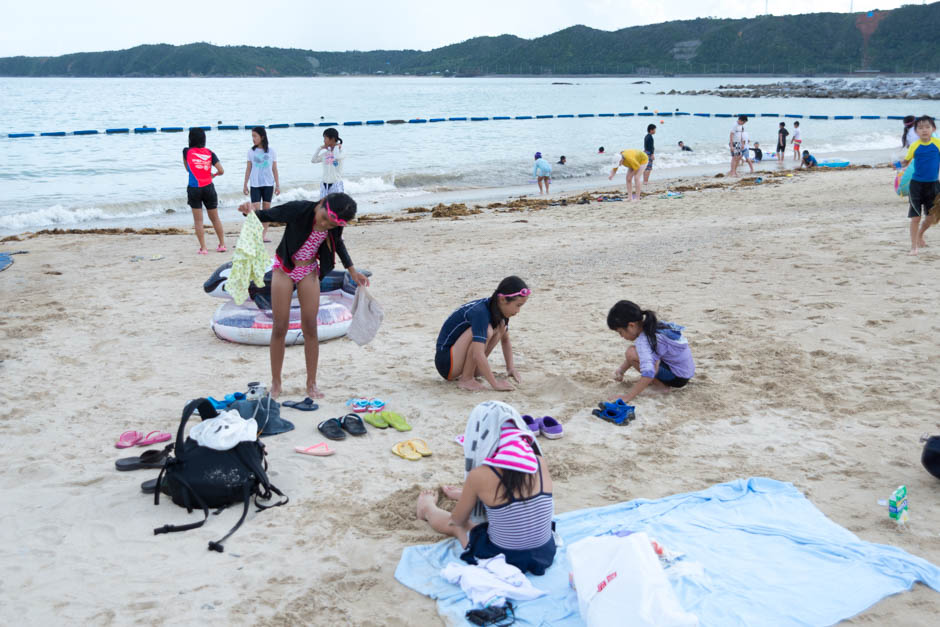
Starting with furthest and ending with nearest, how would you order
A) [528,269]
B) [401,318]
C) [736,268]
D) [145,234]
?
1. [145,234]
2. [528,269]
3. [736,268]
4. [401,318]

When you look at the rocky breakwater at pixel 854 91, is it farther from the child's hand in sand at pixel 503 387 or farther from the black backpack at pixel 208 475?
the black backpack at pixel 208 475

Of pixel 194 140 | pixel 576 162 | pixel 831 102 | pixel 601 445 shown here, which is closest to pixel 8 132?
pixel 576 162

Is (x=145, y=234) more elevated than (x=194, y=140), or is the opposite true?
(x=194, y=140)

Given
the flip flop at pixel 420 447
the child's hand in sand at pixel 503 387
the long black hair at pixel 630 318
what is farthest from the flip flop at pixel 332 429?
the long black hair at pixel 630 318

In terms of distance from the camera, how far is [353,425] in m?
4.67

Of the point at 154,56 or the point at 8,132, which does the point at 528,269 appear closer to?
the point at 8,132

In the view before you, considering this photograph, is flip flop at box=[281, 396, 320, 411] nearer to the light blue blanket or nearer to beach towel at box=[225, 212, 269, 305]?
beach towel at box=[225, 212, 269, 305]

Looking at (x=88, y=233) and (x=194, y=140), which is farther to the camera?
(x=88, y=233)

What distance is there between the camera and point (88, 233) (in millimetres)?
12188

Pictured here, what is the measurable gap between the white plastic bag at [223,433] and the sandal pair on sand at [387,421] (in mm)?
1117

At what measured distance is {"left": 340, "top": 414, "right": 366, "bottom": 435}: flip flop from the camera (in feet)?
15.2

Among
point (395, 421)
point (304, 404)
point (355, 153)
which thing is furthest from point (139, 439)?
point (355, 153)

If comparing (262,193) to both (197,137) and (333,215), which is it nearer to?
(197,137)

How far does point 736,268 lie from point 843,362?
293 cm
